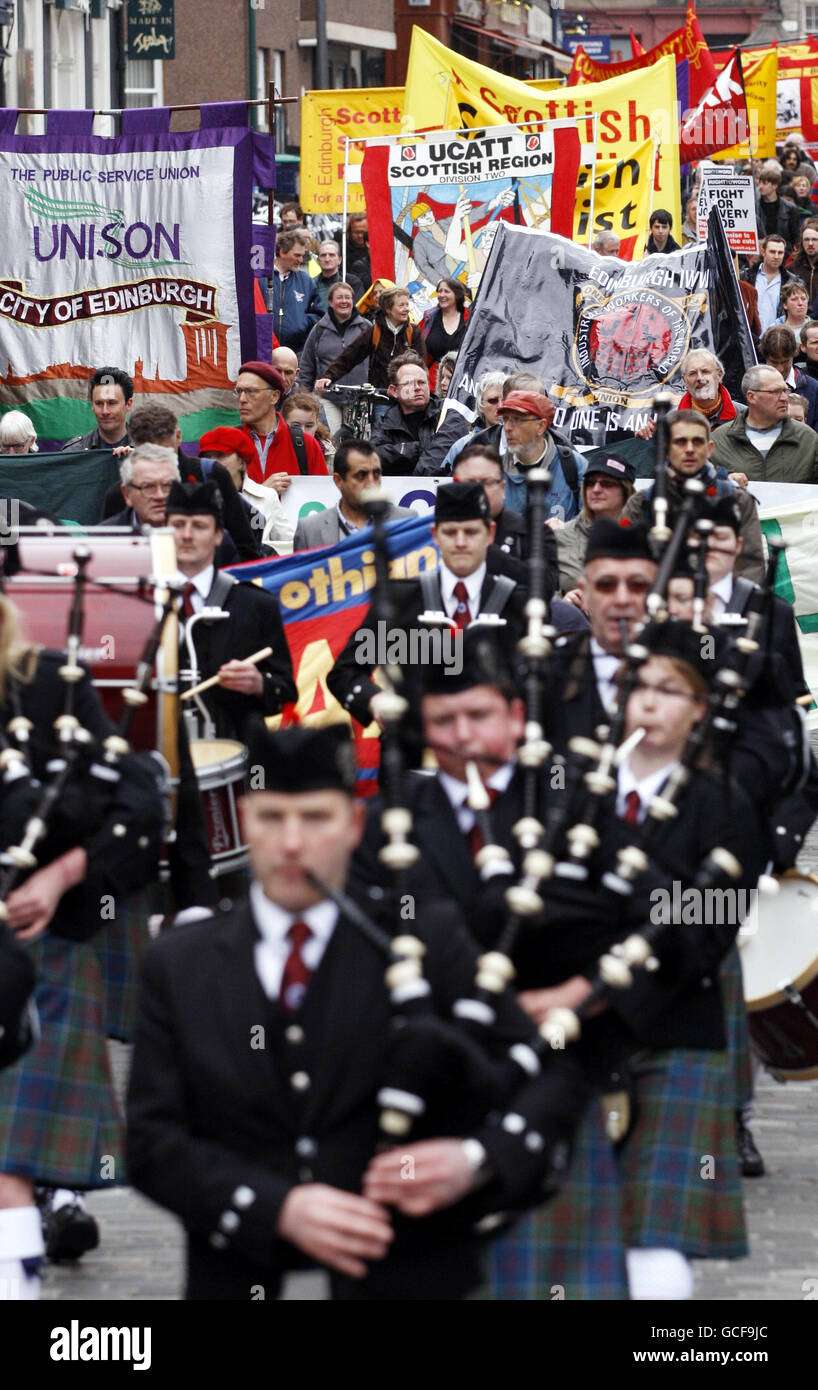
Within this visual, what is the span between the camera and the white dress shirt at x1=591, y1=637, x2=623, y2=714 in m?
5.04

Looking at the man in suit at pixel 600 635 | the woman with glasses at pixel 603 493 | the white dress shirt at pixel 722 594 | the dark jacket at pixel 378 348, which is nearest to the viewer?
the man in suit at pixel 600 635

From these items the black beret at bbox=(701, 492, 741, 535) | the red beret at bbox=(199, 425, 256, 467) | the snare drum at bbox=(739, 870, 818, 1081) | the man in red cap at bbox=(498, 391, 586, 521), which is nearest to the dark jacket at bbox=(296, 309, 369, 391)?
the red beret at bbox=(199, 425, 256, 467)

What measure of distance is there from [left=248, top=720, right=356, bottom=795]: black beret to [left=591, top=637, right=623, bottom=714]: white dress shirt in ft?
4.91

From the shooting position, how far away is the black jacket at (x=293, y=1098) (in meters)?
3.44

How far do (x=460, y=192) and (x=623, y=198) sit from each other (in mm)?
2918

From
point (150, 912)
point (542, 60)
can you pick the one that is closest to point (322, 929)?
point (150, 912)

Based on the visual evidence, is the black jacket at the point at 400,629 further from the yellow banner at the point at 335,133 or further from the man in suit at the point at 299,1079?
the yellow banner at the point at 335,133

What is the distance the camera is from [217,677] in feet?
22.4

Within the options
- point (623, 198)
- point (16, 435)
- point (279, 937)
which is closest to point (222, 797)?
point (279, 937)

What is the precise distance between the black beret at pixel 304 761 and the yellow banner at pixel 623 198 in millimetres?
14376

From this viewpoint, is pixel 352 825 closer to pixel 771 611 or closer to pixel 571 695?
pixel 571 695

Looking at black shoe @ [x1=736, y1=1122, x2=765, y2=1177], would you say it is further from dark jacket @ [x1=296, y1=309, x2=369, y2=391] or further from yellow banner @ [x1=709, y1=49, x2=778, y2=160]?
yellow banner @ [x1=709, y1=49, x2=778, y2=160]

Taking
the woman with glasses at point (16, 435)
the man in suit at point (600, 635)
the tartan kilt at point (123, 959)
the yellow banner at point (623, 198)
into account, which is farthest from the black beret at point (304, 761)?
the yellow banner at point (623, 198)

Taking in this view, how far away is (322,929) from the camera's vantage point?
349 cm
